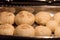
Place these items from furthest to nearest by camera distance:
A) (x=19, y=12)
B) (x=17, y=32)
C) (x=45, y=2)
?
1. (x=19, y=12)
2. (x=45, y=2)
3. (x=17, y=32)

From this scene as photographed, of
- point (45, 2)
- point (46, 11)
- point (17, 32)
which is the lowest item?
point (17, 32)

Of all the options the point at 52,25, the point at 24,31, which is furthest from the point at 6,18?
the point at 52,25

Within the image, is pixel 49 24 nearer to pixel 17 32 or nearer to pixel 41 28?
pixel 41 28

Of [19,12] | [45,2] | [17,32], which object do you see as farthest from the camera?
[19,12]

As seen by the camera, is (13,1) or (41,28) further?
(13,1)

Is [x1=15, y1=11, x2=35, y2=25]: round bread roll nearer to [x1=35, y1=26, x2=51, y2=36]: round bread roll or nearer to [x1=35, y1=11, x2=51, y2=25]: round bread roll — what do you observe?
[x1=35, y1=11, x2=51, y2=25]: round bread roll

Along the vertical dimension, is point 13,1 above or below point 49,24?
above

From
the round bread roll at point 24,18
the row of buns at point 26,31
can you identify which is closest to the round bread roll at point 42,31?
the row of buns at point 26,31

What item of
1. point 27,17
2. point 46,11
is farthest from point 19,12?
point 46,11
